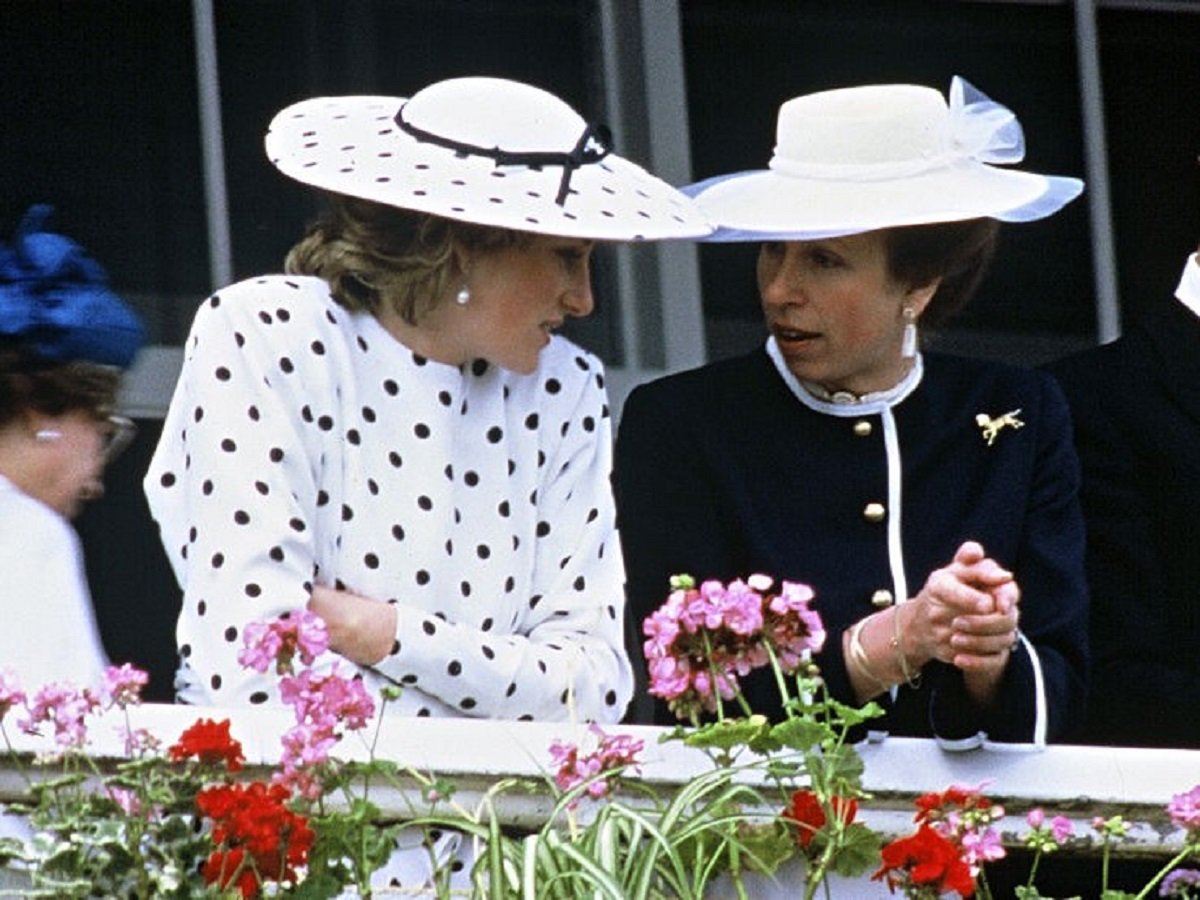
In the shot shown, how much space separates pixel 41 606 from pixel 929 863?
116 cm

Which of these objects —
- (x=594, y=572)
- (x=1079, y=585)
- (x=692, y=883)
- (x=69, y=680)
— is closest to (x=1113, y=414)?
(x=1079, y=585)

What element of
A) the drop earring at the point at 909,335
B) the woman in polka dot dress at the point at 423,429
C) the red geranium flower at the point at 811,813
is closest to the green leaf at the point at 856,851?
the red geranium flower at the point at 811,813

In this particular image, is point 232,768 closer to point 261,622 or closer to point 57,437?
point 261,622

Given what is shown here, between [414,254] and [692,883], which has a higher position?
[414,254]

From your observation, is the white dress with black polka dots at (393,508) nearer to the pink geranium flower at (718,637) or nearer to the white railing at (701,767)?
the white railing at (701,767)

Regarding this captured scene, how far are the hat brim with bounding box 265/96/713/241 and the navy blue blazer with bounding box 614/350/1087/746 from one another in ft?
0.90

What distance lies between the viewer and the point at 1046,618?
5352 mm

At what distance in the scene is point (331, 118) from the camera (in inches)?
215

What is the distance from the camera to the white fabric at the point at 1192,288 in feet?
19.4

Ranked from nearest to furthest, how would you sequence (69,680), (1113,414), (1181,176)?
(69,680)
(1113,414)
(1181,176)

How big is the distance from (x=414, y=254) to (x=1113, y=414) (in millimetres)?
1098

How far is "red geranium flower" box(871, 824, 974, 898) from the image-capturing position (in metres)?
4.67

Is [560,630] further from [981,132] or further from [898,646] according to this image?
[981,132]

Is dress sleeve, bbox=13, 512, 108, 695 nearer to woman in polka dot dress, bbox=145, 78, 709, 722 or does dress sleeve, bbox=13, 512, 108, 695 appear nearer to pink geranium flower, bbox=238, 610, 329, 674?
woman in polka dot dress, bbox=145, 78, 709, 722
